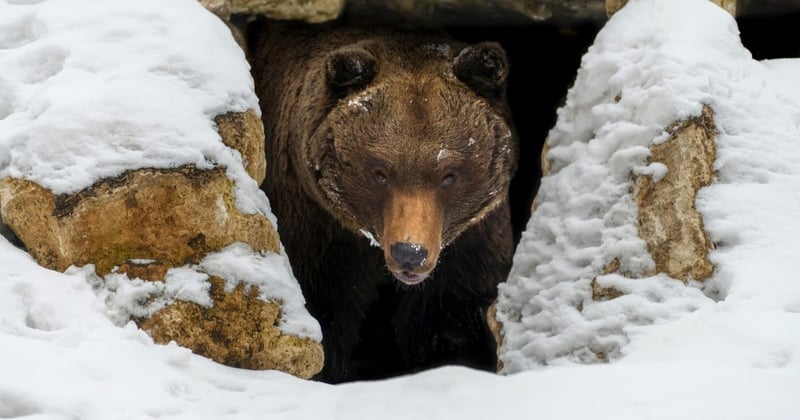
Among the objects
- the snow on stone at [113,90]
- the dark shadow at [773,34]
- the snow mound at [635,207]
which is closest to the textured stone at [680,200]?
the snow mound at [635,207]

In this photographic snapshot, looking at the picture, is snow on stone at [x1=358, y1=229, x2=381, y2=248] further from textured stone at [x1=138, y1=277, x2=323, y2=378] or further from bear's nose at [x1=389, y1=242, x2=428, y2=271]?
textured stone at [x1=138, y1=277, x2=323, y2=378]

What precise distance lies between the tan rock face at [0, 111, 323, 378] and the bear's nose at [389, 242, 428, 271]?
2.22 feet

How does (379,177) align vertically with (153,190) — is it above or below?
below

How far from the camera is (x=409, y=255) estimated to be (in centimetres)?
504

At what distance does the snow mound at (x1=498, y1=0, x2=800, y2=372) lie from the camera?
4410mm

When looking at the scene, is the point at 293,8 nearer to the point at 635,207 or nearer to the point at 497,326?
the point at 497,326

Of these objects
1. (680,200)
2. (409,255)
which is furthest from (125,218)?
(680,200)

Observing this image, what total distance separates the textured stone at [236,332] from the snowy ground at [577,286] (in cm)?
17

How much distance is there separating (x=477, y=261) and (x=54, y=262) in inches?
126

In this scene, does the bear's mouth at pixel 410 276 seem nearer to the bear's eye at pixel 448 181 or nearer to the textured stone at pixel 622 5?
the bear's eye at pixel 448 181

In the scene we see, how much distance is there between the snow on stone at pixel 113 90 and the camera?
4430mm

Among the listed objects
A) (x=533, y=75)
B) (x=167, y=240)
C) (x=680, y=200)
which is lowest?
(x=533, y=75)

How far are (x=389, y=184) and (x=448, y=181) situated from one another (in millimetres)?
365

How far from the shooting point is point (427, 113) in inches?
227
